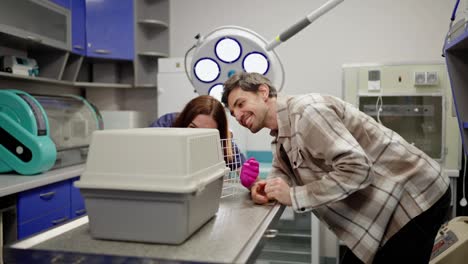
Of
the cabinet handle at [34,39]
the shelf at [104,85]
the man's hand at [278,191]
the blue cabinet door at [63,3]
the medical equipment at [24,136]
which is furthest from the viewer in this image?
the shelf at [104,85]

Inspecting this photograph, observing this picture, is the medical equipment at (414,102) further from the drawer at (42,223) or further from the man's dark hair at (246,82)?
the drawer at (42,223)

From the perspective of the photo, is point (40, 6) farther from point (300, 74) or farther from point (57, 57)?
point (300, 74)

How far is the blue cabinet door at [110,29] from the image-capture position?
3.41m

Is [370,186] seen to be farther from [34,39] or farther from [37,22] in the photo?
[37,22]

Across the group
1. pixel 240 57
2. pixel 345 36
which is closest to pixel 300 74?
pixel 345 36

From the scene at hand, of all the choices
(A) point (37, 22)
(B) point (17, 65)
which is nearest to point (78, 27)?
(A) point (37, 22)

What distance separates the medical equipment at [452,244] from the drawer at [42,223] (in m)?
2.02

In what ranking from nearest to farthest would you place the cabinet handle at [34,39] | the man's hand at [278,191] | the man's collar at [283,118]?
1. the man's hand at [278,191]
2. the man's collar at [283,118]
3. the cabinet handle at [34,39]

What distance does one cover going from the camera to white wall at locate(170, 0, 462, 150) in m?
3.32

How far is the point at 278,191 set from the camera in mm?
1308

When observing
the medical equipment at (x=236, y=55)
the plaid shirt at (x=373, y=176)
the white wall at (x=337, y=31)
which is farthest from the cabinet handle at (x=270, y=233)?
the white wall at (x=337, y=31)

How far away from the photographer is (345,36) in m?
3.46

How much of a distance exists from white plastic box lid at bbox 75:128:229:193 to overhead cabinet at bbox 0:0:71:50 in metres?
2.07

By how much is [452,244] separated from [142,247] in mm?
1943
